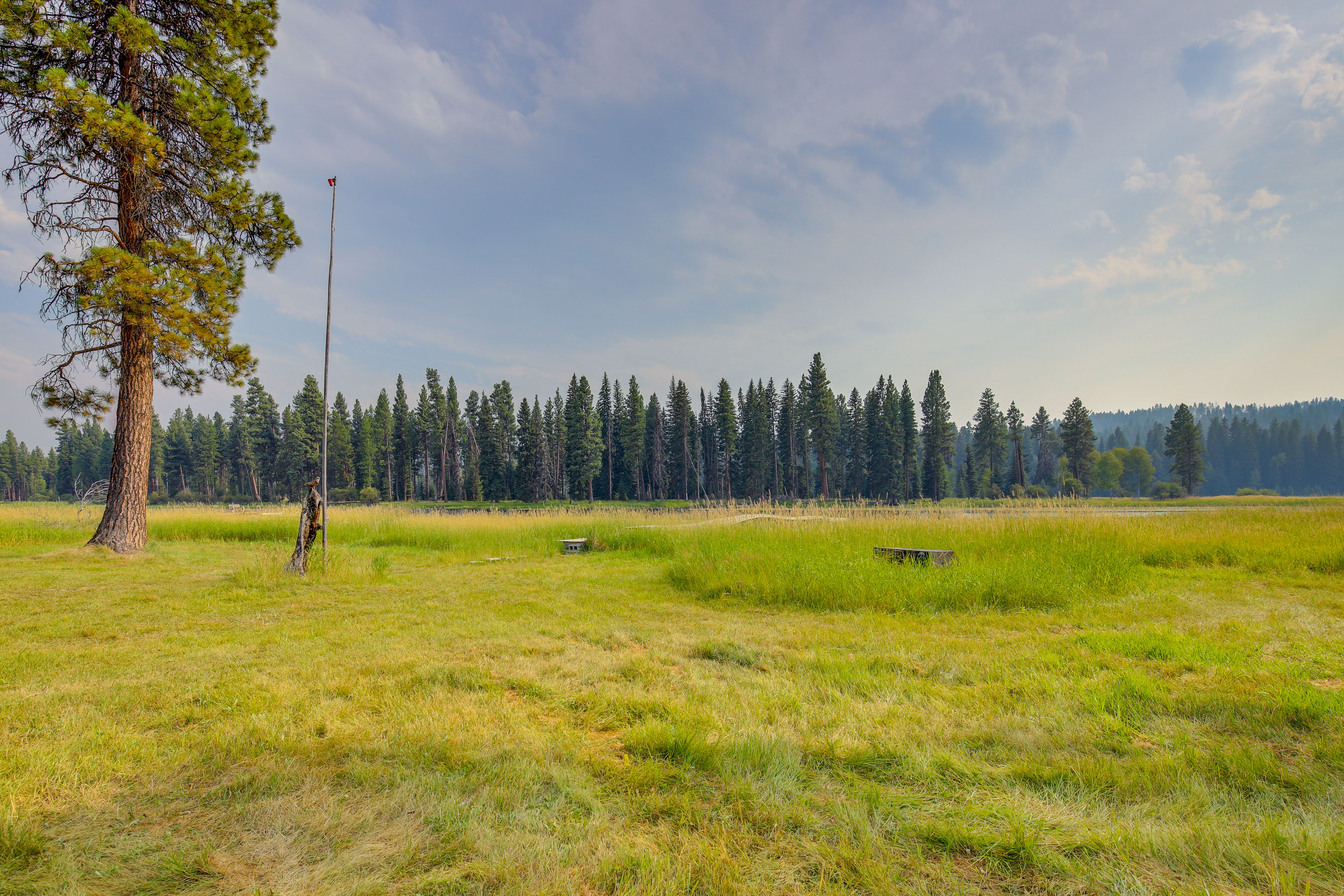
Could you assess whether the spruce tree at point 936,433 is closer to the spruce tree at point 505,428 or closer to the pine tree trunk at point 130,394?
the spruce tree at point 505,428

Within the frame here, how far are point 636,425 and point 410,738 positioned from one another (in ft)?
179

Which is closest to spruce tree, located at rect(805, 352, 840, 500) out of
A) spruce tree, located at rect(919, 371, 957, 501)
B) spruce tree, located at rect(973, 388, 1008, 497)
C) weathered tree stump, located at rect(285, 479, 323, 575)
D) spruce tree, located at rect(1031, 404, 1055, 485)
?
spruce tree, located at rect(919, 371, 957, 501)

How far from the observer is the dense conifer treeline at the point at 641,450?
53.4 metres

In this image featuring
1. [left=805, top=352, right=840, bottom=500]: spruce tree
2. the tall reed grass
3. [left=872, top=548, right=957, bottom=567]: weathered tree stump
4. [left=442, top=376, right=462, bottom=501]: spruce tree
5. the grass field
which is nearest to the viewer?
the grass field

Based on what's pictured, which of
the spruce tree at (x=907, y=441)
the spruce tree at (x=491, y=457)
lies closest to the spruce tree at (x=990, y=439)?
the spruce tree at (x=907, y=441)

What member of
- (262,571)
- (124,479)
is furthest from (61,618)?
(124,479)

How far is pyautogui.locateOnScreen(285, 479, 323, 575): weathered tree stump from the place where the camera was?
26.2ft

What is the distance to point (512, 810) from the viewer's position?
208 cm

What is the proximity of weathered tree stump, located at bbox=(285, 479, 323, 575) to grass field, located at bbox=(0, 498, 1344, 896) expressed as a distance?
1080mm

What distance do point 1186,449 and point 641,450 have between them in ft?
186

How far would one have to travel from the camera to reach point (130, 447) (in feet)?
32.5

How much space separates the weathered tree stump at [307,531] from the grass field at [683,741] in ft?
3.54

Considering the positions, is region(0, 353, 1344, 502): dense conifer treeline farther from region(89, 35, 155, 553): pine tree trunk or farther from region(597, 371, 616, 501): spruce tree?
region(89, 35, 155, 553): pine tree trunk

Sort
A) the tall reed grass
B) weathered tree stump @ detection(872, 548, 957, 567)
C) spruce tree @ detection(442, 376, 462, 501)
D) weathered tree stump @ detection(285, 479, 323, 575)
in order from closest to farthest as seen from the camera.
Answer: the tall reed grass < weathered tree stump @ detection(872, 548, 957, 567) < weathered tree stump @ detection(285, 479, 323, 575) < spruce tree @ detection(442, 376, 462, 501)
